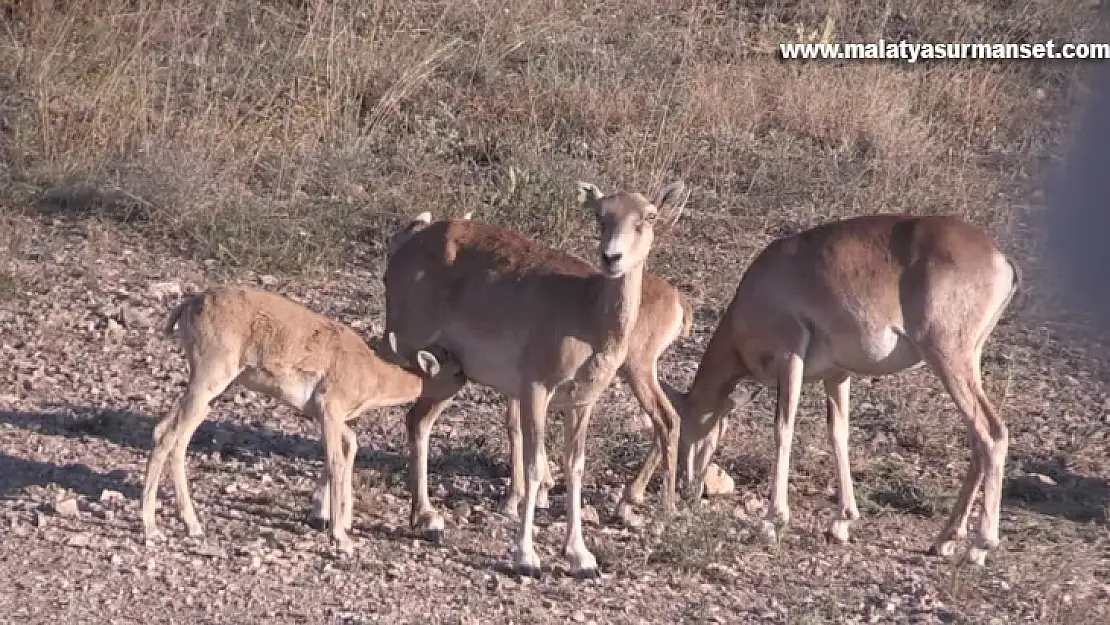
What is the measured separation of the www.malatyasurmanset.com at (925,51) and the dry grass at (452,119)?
6.6 inches

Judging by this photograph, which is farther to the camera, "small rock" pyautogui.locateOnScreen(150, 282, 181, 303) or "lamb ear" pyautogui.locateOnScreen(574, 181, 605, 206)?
"small rock" pyautogui.locateOnScreen(150, 282, 181, 303)

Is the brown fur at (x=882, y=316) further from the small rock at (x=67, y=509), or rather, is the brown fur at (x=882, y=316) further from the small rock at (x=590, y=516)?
the small rock at (x=67, y=509)

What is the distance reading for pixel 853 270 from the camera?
25.6ft

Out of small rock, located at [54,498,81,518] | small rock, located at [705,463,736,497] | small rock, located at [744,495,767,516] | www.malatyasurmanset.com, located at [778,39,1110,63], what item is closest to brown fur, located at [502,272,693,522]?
small rock, located at [705,463,736,497]

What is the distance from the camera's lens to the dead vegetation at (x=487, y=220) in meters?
6.82

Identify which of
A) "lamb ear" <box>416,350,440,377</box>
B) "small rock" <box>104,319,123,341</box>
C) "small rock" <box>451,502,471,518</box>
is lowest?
"small rock" <box>451,502,471,518</box>

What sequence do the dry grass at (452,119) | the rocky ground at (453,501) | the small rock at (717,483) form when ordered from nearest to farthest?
the rocky ground at (453,501)
the small rock at (717,483)
the dry grass at (452,119)

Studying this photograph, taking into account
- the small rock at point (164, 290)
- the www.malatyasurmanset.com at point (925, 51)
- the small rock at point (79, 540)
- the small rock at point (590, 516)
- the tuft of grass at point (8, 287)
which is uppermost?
the www.malatyasurmanset.com at point (925, 51)

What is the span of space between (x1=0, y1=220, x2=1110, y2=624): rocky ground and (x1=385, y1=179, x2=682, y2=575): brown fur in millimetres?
419

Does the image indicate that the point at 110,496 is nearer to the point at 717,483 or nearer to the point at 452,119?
the point at 717,483

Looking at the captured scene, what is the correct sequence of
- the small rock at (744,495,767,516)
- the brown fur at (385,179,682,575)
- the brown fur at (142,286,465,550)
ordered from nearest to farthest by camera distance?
the brown fur at (385,179,682,575) < the brown fur at (142,286,465,550) < the small rock at (744,495,767,516)

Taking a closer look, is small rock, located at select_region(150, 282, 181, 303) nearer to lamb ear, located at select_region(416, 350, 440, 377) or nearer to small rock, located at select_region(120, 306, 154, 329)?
small rock, located at select_region(120, 306, 154, 329)

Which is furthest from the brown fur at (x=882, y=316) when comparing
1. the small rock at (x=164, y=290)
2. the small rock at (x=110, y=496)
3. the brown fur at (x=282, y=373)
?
the small rock at (x=164, y=290)

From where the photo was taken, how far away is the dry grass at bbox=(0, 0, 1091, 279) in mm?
12211
